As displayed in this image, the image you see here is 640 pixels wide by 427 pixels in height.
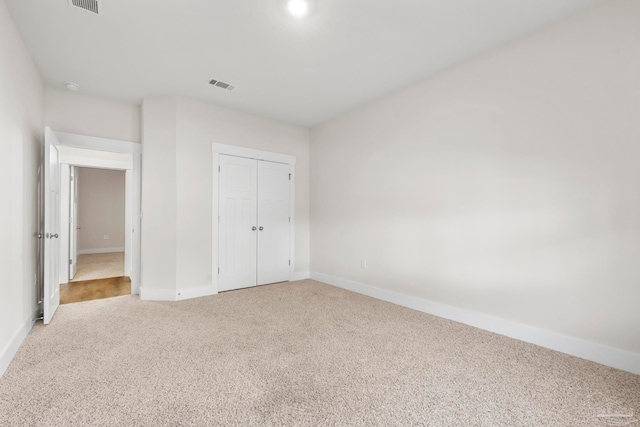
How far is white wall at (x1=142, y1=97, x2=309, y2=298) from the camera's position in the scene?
3818 millimetres

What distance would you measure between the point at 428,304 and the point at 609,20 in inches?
111

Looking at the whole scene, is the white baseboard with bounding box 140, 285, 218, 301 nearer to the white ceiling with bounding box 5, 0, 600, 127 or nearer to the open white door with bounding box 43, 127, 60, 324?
the open white door with bounding box 43, 127, 60, 324

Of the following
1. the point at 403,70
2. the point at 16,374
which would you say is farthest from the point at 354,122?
the point at 16,374

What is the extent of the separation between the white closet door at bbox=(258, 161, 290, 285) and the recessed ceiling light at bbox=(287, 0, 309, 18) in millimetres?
2545

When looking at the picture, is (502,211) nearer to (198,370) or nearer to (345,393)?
(345,393)

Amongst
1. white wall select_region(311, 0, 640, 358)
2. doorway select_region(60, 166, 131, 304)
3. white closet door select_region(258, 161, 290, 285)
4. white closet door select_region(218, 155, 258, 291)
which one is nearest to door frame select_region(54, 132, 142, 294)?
white closet door select_region(218, 155, 258, 291)

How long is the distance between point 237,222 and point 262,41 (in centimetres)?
251

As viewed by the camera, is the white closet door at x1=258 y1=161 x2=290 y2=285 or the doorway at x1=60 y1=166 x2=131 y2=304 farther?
the doorway at x1=60 y1=166 x2=131 y2=304

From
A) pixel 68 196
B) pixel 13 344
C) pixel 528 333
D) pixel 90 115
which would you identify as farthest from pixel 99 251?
pixel 528 333

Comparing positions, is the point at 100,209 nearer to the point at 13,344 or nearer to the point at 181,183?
the point at 181,183

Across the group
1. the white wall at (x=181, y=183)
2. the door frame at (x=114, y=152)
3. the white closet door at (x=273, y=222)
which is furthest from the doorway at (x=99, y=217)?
the white closet door at (x=273, y=222)

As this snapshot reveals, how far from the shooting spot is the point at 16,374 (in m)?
1.98

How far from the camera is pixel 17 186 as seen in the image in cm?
244

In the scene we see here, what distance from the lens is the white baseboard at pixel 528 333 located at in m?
2.10
